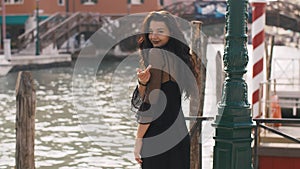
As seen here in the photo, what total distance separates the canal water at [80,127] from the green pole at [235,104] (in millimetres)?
987

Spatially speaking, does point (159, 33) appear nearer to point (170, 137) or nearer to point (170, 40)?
point (170, 40)

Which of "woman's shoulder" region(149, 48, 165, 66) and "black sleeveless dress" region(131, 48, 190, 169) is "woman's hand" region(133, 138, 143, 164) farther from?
"woman's shoulder" region(149, 48, 165, 66)

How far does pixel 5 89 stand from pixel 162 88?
13953 millimetres

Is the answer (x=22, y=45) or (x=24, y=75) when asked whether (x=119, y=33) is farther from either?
(x=24, y=75)

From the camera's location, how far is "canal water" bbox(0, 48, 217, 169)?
7.49 m

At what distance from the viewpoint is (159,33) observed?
2.40m

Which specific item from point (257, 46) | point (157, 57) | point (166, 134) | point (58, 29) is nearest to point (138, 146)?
point (166, 134)

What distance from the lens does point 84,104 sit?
43.0 feet

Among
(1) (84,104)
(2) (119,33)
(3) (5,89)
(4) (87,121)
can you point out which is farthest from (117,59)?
(4) (87,121)

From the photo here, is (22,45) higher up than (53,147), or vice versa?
(22,45)

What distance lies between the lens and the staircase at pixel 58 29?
2436 centimetres

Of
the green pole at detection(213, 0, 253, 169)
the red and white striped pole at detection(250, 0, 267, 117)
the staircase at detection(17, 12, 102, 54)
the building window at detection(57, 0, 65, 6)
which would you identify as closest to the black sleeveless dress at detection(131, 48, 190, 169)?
the green pole at detection(213, 0, 253, 169)

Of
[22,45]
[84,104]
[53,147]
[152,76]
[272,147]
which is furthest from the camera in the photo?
[22,45]

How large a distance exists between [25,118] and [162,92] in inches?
82.9
